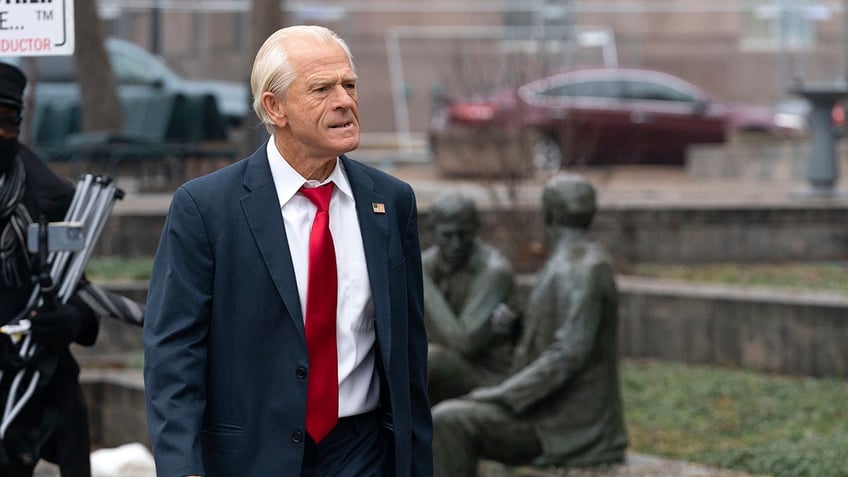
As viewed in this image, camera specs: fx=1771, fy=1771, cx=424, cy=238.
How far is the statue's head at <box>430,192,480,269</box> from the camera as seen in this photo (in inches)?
294

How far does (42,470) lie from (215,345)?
3998mm

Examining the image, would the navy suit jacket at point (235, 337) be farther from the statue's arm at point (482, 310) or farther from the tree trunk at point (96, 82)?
the tree trunk at point (96, 82)

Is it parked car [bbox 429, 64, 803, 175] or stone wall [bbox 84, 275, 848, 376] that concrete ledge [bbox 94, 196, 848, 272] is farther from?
parked car [bbox 429, 64, 803, 175]

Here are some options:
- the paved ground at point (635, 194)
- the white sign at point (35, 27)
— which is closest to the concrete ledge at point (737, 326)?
the paved ground at point (635, 194)

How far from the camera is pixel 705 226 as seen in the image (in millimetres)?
14438

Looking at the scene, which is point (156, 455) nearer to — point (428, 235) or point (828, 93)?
point (428, 235)

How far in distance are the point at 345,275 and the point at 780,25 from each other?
28.9 m

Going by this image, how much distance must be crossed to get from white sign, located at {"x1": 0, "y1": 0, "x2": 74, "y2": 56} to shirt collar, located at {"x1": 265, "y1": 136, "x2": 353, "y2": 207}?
1.60m

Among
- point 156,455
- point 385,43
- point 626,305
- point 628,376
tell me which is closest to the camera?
point 156,455

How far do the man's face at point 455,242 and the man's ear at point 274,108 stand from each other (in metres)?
3.46

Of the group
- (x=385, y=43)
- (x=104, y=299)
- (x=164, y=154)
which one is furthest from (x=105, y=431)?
(x=385, y=43)

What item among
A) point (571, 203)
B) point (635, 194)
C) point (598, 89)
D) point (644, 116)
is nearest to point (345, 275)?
point (571, 203)

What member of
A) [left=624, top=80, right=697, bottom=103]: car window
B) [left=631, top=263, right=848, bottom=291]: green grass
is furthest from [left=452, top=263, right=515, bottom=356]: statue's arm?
[left=624, top=80, right=697, bottom=103]: car window

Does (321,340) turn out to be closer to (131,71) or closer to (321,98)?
(321,98)
